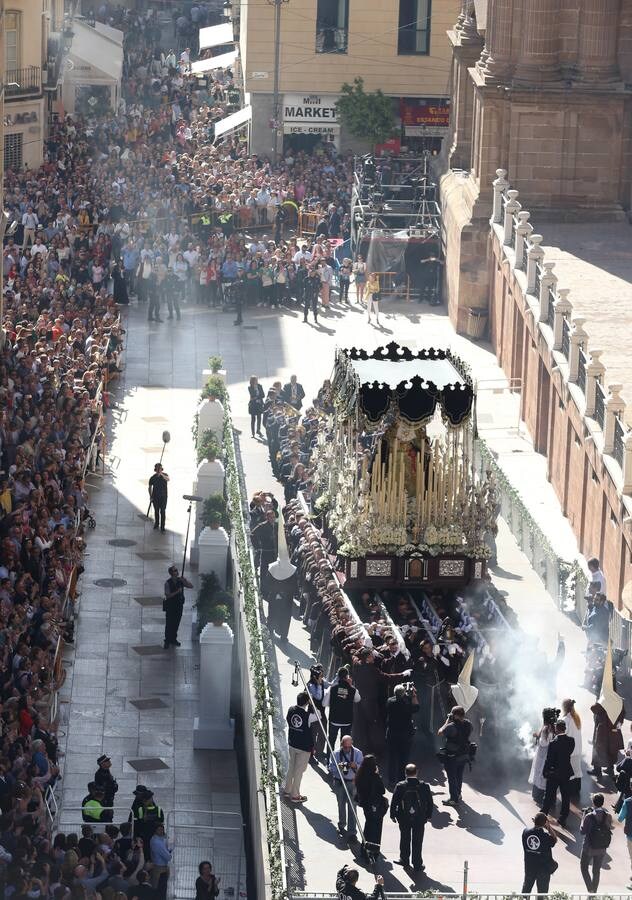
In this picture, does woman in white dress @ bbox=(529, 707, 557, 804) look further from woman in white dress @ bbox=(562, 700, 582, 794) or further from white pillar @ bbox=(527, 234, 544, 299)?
white pillar @ bbox=(527, 234, 544, 299)

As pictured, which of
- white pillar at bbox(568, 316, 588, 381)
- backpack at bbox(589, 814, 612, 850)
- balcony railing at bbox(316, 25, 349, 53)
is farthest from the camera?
balcony railing at bbox(316, 25, 349, 53)

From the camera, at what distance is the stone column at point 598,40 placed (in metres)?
53.4

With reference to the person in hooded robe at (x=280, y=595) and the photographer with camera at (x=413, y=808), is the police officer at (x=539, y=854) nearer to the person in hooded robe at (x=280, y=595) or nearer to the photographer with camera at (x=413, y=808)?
the photographer with camera at (x=413, y=808)

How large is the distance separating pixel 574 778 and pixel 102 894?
6.21 metres

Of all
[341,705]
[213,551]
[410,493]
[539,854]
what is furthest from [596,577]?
[539,854]

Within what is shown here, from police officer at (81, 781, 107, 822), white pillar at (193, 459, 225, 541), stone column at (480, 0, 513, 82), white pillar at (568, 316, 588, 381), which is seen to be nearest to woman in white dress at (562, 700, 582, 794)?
police officer at (81, 781, 107, 822)

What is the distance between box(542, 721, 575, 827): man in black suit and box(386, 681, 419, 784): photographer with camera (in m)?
1.79

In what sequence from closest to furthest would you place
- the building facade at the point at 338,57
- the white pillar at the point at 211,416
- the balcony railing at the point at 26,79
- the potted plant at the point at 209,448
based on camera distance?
the potted plant at the point at 209,448, the white pillar at the point at 211,416, the balcony railing at the point at 26,79, the building facade at the point at 338,57

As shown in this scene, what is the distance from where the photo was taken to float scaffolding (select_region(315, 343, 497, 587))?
34000 millimetres

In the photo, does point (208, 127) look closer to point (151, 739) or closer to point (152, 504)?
point (152, 504)

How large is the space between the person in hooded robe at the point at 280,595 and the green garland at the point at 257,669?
17.5 inches

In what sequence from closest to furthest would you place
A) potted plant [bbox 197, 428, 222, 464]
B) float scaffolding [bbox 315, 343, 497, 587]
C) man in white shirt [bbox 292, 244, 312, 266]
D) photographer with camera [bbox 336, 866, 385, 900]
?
1. photographer with camera [bbox 336, 866, 385, 900]
2. float scaffolding [bbox 315, 343, 497, 587]
3. potted plant [bbox 197, 428, 222, 464]
4. man in white shirt [bbox 292, 244, 312, 266]

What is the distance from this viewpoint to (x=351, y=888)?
24188 mm

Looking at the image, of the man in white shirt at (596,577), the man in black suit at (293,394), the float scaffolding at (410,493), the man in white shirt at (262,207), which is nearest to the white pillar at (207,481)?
the float scaffolding at (410,493)
